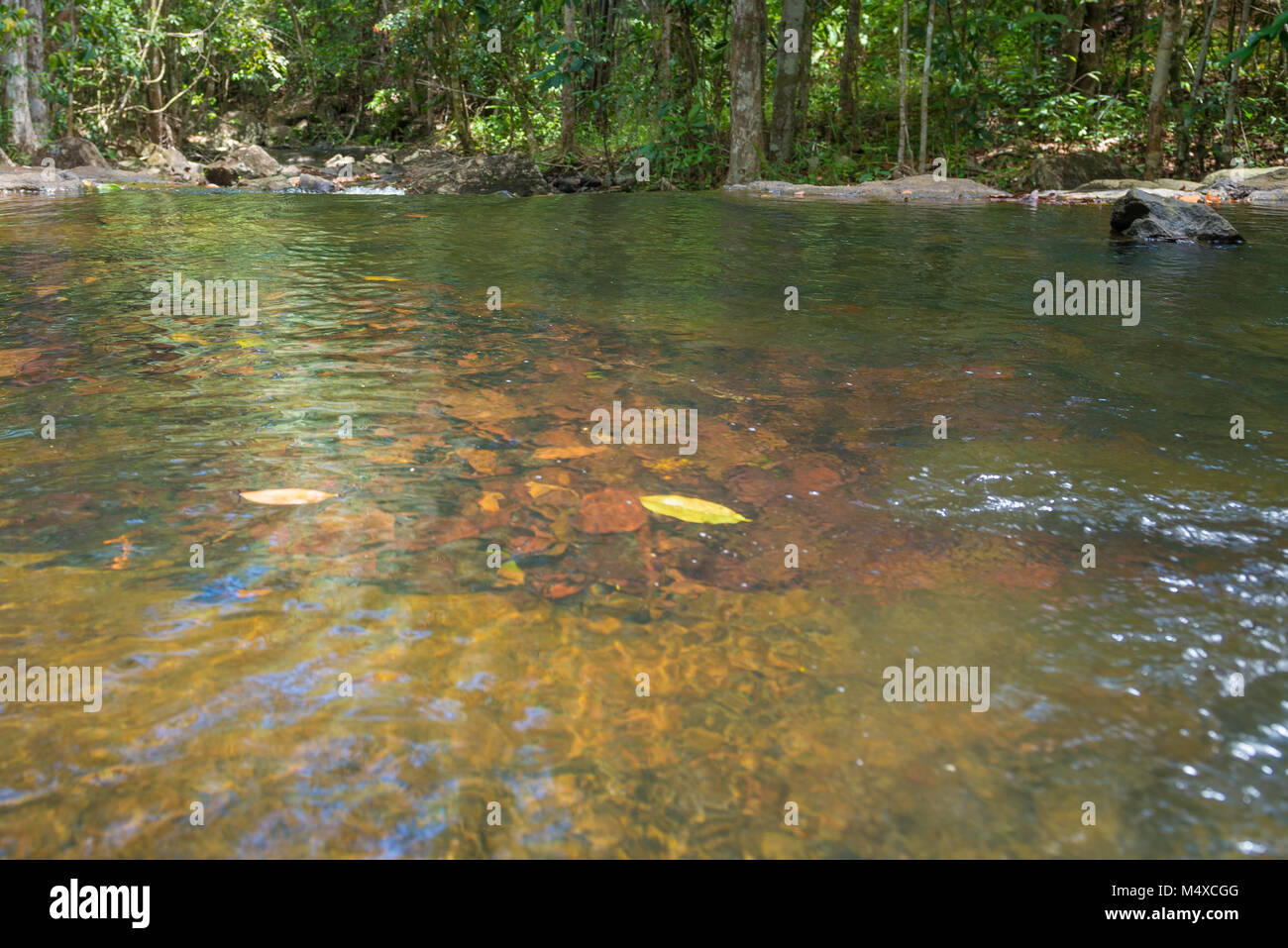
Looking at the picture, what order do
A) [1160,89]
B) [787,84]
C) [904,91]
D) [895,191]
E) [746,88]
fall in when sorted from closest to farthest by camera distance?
1. [895,191]
2. [1160,89]
3. [746,88]
4. [904,91]
5. [787,84]

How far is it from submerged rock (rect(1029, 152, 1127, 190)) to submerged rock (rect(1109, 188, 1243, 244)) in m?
5.24

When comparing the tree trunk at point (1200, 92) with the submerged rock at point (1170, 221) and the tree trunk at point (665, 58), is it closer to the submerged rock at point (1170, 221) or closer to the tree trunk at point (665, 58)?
the tree trunk at point (665, 58)

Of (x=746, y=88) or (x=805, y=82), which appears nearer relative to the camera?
(x=746, y=88)

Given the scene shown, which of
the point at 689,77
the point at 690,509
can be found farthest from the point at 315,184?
the point at 690,509

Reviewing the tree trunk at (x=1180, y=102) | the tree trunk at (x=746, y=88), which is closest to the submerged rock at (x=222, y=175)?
the tree trunk at (x=746, y=88)

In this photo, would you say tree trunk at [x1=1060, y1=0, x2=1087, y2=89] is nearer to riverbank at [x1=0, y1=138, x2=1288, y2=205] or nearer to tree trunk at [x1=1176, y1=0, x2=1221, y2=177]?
tree trunk at [x1=1176, y1=0, x2=1221, y2=177]

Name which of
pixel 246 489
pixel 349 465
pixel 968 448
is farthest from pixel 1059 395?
pixel 246 489

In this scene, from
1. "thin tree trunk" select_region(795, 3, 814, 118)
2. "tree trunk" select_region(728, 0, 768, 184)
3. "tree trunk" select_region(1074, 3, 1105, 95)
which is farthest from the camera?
"tree trunk" select_region(1074, 3, 1105, 95)

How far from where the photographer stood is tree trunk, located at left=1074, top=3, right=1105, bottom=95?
1477cm

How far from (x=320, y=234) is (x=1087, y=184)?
345 inches

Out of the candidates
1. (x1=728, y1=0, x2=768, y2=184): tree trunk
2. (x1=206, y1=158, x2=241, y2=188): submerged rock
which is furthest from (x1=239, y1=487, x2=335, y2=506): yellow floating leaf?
(x1=206, y1=158, x2=241, y2=188): submerged rock

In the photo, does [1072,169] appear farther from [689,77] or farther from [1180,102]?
[689,77]

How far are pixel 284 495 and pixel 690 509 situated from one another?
0.86 metres

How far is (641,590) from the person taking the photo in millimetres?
1660
